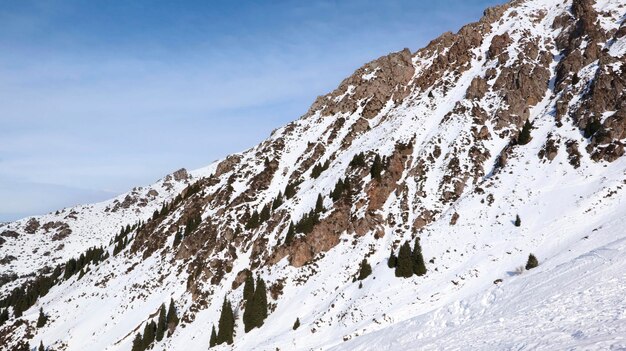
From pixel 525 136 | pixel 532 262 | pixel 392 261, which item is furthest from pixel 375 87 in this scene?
pixel 532 262

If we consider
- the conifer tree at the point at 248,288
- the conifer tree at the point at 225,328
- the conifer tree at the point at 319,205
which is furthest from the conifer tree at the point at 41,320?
the conifer tree at the point at 319,205

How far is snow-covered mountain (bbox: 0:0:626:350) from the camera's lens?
26.8 m

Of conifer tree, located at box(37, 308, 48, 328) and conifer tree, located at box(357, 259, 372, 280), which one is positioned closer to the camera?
conifer tree, located at box(357, 259, 372, 280)

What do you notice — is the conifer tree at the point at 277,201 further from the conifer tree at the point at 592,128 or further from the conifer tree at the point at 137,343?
the conifer tree at the point at 592,128

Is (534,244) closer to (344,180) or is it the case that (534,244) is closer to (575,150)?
(575,150)

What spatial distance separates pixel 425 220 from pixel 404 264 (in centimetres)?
1168

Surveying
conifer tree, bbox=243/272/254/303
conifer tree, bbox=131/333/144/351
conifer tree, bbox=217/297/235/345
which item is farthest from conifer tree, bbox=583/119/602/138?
conifer tree, bbox=131/333/144/351

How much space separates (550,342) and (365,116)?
86.1 metres

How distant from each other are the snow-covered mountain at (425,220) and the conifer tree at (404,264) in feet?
3.08

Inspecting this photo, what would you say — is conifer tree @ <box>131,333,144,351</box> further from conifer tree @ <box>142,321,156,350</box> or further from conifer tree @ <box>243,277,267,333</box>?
conifer tree @ <box>243,277,267,333</box>

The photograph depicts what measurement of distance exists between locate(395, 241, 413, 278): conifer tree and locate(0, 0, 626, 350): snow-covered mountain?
0.94 metres

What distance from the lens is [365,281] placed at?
50.8 m

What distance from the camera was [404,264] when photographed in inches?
1919

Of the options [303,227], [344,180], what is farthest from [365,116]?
[303,227]
